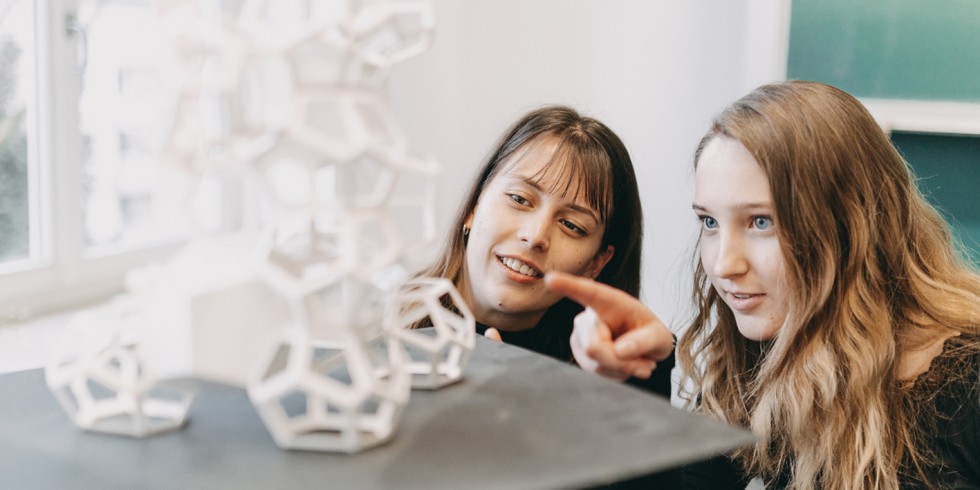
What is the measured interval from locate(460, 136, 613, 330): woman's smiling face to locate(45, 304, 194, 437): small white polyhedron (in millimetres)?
684

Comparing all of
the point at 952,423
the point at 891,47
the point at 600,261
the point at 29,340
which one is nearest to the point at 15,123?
the point at 29,340

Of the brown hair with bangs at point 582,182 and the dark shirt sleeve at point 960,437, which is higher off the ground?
the brown hair with bangs at point 582,182

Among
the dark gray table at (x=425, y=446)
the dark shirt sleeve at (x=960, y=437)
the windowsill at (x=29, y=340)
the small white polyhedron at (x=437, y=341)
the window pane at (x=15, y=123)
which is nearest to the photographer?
the dark gray table at (x=425, y=446)

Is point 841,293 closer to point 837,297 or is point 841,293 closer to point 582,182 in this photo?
point 837,297

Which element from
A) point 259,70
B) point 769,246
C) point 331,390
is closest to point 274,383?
point 331,390

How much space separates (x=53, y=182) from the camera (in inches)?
60.3

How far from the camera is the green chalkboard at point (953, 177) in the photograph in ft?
5.48

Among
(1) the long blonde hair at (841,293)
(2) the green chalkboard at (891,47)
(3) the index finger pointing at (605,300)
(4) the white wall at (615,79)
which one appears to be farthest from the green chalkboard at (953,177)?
(3) the index finger pointing at (605,300)

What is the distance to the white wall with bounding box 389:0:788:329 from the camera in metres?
1.99

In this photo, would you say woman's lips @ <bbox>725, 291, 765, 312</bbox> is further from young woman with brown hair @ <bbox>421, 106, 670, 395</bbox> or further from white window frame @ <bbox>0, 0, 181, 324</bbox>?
white window frame @ <bbox>0, 0, 181, 324</bbox>

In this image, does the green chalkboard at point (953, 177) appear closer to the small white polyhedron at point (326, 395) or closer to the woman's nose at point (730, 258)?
the woman's nose at point (730, 258)

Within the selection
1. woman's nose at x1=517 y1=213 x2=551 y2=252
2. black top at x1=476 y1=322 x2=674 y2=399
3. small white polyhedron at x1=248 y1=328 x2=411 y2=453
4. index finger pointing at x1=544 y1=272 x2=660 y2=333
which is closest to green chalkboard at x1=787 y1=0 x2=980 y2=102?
black top at x1=476 y1=322 x2=674 y2=399

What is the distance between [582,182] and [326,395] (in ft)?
2.64

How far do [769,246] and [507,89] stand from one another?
1.30 metres
